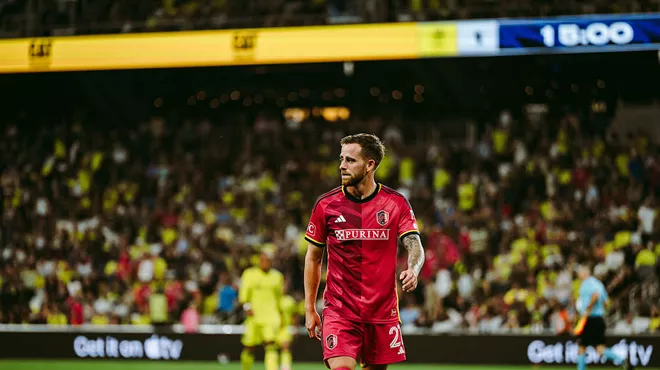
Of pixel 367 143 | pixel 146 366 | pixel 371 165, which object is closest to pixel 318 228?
pixel 371 165

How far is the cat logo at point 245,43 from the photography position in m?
17.0

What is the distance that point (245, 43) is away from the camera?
17016 millimetres

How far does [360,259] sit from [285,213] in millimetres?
13558

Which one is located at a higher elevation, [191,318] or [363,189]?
[363,189]

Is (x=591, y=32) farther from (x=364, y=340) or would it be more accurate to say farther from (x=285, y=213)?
(x=364, y=340)

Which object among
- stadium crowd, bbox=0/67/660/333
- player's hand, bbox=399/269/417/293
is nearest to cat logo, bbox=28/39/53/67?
stadium crowd, bbox=0/67/660/333

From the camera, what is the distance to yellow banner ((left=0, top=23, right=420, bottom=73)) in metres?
16.6

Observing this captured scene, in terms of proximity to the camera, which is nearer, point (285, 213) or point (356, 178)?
point (356, 178)

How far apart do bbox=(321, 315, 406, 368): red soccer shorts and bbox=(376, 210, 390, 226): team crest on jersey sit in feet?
2.20

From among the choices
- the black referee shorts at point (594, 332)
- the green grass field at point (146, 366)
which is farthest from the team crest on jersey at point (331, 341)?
the green grass field at point (146, 366)

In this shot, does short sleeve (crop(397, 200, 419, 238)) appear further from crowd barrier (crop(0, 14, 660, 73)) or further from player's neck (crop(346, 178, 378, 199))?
crowd barrier (crop(0, 14, 660, 73))

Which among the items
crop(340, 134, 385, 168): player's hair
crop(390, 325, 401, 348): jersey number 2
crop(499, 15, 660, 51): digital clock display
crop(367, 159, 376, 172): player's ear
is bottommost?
crop(390, 325, 401, 348): jersey number 2

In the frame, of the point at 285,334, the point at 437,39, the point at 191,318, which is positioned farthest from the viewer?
the point at 191,318

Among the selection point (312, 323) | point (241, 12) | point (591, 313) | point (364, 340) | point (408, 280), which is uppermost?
point (241, 12)
